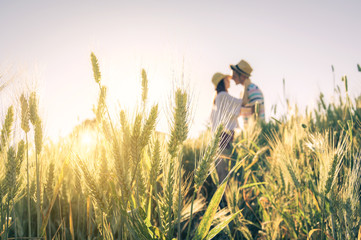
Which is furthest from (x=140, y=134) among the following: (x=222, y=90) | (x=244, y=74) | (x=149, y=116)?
(x=244, y=74)

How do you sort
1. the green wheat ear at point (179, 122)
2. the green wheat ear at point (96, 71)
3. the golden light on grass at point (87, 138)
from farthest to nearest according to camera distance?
the golden light on grass at point (87, 138), the green wheat ear at point (96, 71), the green wheat ear at point (179, 122)

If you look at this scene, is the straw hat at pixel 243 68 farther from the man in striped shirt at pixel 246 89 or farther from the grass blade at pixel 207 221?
the grass blade at pixel 207 221

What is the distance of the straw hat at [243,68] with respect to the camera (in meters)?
5.27

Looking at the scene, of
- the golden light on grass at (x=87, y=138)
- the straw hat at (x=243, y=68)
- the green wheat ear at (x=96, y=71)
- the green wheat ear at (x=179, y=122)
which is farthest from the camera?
the straw hat at (x=243, y=68)

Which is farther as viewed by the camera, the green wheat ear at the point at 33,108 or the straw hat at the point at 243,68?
the straw hat at the point at 243,68

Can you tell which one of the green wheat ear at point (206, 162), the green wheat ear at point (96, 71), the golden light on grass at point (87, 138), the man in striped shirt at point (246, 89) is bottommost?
the green wheat ear at point (206, 162)

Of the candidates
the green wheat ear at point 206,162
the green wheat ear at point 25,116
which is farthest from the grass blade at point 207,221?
the green wheat ear at point 25,116

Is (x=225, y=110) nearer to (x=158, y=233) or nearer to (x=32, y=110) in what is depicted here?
(x=158, y=233)

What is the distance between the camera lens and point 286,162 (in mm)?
1236

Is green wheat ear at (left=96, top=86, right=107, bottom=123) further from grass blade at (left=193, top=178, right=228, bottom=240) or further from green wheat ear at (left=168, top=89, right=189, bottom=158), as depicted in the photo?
grass blade at (left=193, top=178, right=228, bottom=240)

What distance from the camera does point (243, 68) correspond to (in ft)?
17.3

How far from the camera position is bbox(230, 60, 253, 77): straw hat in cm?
527

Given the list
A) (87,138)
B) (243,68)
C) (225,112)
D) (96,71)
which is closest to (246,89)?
(243,68)

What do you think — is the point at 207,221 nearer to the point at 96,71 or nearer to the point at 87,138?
the point at 96,71
